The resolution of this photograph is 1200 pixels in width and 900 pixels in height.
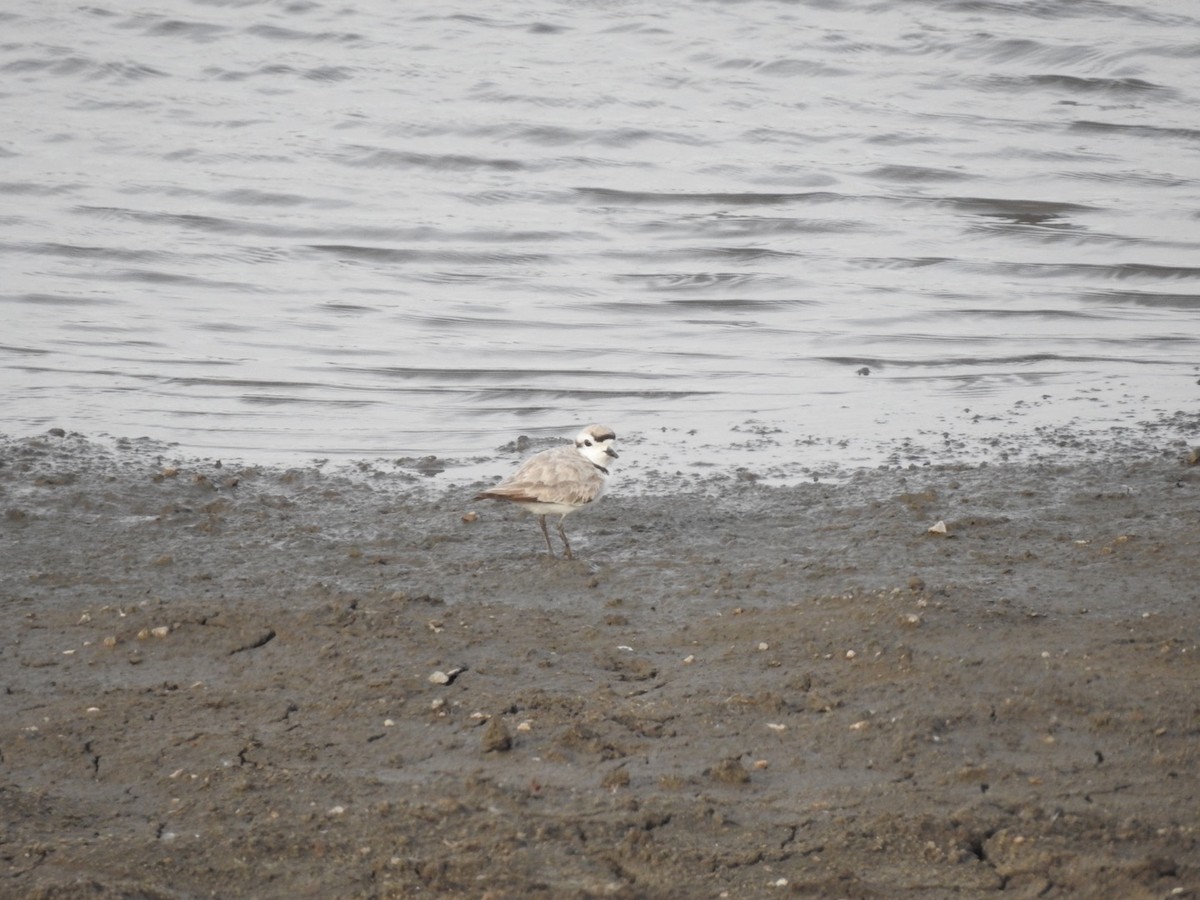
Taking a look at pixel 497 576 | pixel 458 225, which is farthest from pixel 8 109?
pixel 497 576

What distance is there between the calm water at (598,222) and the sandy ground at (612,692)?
1.49 meters

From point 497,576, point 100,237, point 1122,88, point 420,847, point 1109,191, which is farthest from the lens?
point 1122,88

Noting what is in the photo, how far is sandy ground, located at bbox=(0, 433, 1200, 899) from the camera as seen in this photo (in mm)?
4277

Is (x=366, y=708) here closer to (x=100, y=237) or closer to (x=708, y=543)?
(x=708, y=543)

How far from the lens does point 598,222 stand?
49.3ft

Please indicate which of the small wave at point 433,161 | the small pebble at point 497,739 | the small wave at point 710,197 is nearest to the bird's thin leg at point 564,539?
the small pebble at point 497,739

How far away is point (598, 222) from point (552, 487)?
8.18m

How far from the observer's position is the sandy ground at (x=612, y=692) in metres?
4.28

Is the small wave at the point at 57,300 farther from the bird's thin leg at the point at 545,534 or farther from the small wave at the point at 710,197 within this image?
the bird's thin leg at the point at 545,534

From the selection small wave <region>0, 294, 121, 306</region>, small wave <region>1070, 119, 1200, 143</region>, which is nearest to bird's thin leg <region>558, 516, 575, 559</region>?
small wave <region>0, 294, 121, 306</region>

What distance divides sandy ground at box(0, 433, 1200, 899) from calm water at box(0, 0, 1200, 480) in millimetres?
1493

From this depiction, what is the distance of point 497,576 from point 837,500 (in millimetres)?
1993

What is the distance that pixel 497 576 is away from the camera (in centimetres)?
691

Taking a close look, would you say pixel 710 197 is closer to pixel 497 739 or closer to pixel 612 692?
pixel 612 692
